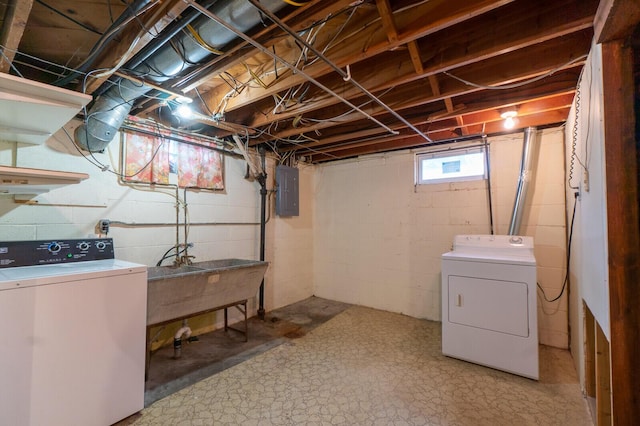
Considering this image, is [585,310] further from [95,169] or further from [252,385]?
[95,169]

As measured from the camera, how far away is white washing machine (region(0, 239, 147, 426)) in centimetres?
148

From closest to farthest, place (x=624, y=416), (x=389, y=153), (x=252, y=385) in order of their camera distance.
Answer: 1. (x=624, y=416)
2. (x=252, y=385)
3. (x=389, y=153)

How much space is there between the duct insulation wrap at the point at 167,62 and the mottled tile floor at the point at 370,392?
218 cm

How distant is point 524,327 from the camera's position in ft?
7.70

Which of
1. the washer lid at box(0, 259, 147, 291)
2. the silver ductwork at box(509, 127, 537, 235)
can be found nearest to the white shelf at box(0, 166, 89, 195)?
the washer lid at box(0, 259, 147, 291)

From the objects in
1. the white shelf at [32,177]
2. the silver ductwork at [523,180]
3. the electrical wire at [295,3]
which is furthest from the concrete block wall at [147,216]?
the silver ductwork at [523,180]

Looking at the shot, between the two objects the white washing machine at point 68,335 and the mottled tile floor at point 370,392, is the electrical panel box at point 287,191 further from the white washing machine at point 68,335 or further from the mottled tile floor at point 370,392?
the white washing machine at point 68,335

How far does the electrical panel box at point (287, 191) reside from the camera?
406cm

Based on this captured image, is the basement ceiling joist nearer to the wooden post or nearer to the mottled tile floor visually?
the wooden post

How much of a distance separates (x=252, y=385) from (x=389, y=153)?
3.29 meters

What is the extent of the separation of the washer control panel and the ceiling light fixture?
3728 mm

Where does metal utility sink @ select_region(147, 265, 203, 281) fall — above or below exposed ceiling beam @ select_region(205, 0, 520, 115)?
below

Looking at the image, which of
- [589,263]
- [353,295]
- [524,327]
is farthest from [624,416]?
[353,295]

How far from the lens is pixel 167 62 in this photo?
1743 millimetres
